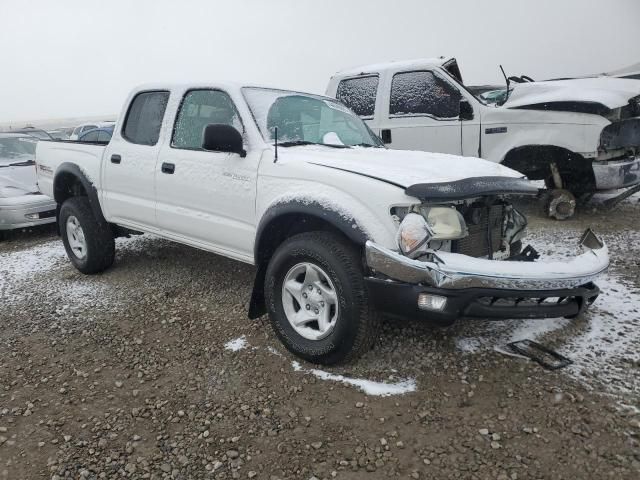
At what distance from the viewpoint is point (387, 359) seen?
3.07 metres

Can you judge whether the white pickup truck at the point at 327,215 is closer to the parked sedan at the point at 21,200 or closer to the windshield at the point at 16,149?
the parked sedan at the point at 21,200

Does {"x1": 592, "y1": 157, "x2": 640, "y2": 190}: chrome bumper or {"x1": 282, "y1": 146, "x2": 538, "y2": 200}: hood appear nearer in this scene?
{"x1": 282, "y1": 146, "x2": 538, "y2": 200}: hood

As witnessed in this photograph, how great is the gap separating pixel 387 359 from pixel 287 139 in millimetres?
1669

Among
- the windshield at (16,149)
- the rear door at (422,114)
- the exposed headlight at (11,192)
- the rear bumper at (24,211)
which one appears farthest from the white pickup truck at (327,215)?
the windshield at (16,149)

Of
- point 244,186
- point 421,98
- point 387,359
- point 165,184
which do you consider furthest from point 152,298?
point 421,98

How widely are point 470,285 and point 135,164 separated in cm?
307

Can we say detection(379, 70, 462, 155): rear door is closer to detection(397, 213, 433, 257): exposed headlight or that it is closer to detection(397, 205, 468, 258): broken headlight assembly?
detection(397, 205, 468, 258): broken headlight assembly

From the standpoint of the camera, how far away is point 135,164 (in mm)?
4234

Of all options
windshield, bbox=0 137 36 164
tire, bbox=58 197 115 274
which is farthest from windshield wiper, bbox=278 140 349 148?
windshield, bbox=0 137 36 164

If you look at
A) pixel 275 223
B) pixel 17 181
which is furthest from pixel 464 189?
pixel 17 181

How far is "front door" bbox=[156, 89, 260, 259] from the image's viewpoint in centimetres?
341

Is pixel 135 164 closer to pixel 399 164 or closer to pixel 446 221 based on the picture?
pixel 399 164

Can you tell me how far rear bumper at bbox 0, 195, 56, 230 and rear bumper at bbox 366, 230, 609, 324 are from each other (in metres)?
5.97

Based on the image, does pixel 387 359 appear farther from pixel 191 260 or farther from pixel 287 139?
pixel 191 260
